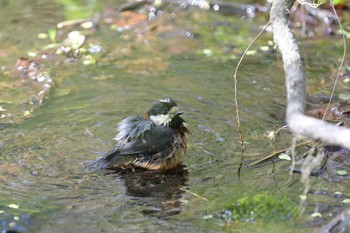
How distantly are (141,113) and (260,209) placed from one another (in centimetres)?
272

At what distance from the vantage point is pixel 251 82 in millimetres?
8938

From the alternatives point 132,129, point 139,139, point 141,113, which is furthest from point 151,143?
point 141,113

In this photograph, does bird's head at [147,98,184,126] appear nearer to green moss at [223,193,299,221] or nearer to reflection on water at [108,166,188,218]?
reflection on water at [108,166,188,218]

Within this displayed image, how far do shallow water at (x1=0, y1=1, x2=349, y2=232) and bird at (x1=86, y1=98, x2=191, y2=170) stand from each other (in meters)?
0.12

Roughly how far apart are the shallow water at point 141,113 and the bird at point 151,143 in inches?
4.8

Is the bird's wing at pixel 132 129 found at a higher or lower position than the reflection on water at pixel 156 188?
higher

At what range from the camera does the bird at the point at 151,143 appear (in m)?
6.49

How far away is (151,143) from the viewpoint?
661 centimetres

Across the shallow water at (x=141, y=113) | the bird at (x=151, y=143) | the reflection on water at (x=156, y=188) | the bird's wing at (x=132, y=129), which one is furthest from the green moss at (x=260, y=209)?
the bird's wing at (x=132, y=129)

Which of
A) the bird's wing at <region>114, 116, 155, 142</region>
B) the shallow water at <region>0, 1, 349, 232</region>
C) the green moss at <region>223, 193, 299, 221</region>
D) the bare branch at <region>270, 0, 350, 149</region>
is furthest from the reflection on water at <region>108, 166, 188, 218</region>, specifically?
the bare branch at <region>270, 0, 350, 149</region>

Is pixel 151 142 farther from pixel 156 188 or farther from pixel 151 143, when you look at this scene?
pixel 156 188

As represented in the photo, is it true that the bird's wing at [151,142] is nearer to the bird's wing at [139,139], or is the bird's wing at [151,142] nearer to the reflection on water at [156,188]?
the bird's wing at [139,139]

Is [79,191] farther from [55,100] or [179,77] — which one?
[179,77]

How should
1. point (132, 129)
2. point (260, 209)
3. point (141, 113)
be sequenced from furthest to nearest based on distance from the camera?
1. point (141, 113)
2. point (132, 129)
3. point (260, 209)
